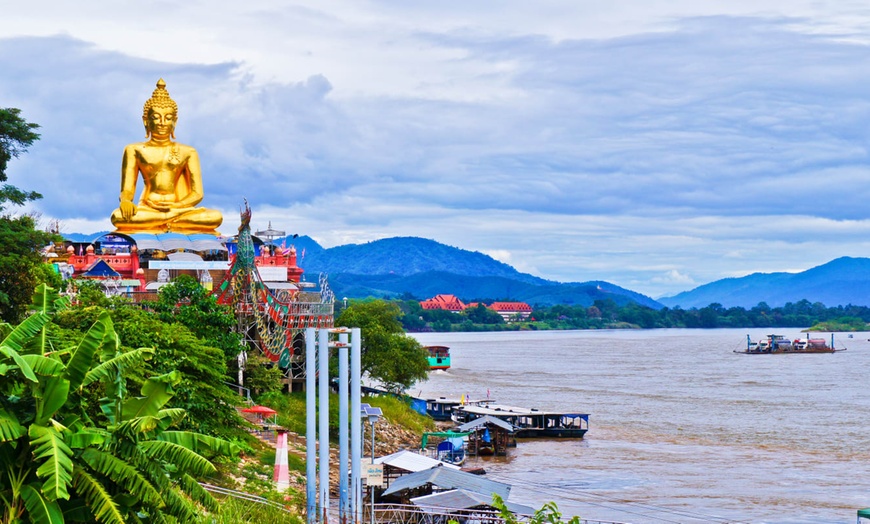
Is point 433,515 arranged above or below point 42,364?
below

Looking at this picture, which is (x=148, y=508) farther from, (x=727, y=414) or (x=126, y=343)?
(x=727, y=414)

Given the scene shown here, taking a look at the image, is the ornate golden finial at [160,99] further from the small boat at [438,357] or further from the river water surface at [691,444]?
the small boat at [438,357]

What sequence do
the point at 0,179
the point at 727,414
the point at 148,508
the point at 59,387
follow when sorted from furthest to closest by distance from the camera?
the point at 727,414, the point at 0,179, the point at 148,508, the point at 59,387

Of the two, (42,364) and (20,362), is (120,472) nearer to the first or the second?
(42,364)

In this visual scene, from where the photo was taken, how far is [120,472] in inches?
592

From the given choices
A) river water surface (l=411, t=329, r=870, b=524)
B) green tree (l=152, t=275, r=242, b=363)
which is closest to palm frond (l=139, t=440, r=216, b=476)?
river water surface (l=411, t=329, r=870, b=524)

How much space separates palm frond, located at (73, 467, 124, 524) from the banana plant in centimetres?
1

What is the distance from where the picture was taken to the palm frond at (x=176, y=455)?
609 inches

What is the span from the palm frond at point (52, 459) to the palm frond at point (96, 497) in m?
0.28

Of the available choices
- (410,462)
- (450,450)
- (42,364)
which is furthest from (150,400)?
(450,450)

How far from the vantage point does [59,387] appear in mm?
14883

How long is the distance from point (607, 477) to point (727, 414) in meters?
20.5

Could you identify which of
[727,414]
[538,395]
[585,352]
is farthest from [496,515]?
[585,352]

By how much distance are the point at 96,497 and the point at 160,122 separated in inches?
1438
